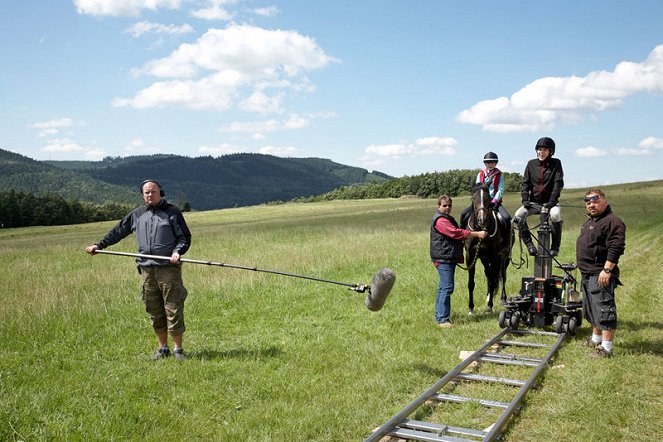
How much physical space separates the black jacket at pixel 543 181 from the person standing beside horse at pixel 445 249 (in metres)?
1.28

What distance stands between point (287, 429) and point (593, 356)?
4.64 meters

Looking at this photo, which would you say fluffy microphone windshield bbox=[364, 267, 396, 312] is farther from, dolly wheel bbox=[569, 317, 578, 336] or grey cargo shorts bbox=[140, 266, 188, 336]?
dolly wheel bbox=[569, 317, 578, 336]

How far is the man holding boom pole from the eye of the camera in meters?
7.52

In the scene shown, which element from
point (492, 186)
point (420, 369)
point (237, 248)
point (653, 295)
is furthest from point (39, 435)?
point (237, 248)

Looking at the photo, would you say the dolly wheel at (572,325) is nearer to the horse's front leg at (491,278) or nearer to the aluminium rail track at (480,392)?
the aluminium rail track at (480,392)

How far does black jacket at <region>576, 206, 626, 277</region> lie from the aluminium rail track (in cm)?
133

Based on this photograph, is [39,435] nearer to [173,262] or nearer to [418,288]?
[173,262]

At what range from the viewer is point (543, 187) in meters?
9.87

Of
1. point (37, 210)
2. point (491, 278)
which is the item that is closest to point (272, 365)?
point (491, 278)

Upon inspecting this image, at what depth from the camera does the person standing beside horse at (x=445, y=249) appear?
9523 millimetres

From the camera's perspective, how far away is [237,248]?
A: 80.5 ft

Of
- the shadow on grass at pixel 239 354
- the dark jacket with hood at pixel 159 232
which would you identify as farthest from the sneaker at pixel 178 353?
the dark jacket with hood at pixel 159 232

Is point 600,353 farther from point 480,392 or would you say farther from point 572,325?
point 480,392

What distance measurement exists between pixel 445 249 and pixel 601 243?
2748 millimetres
